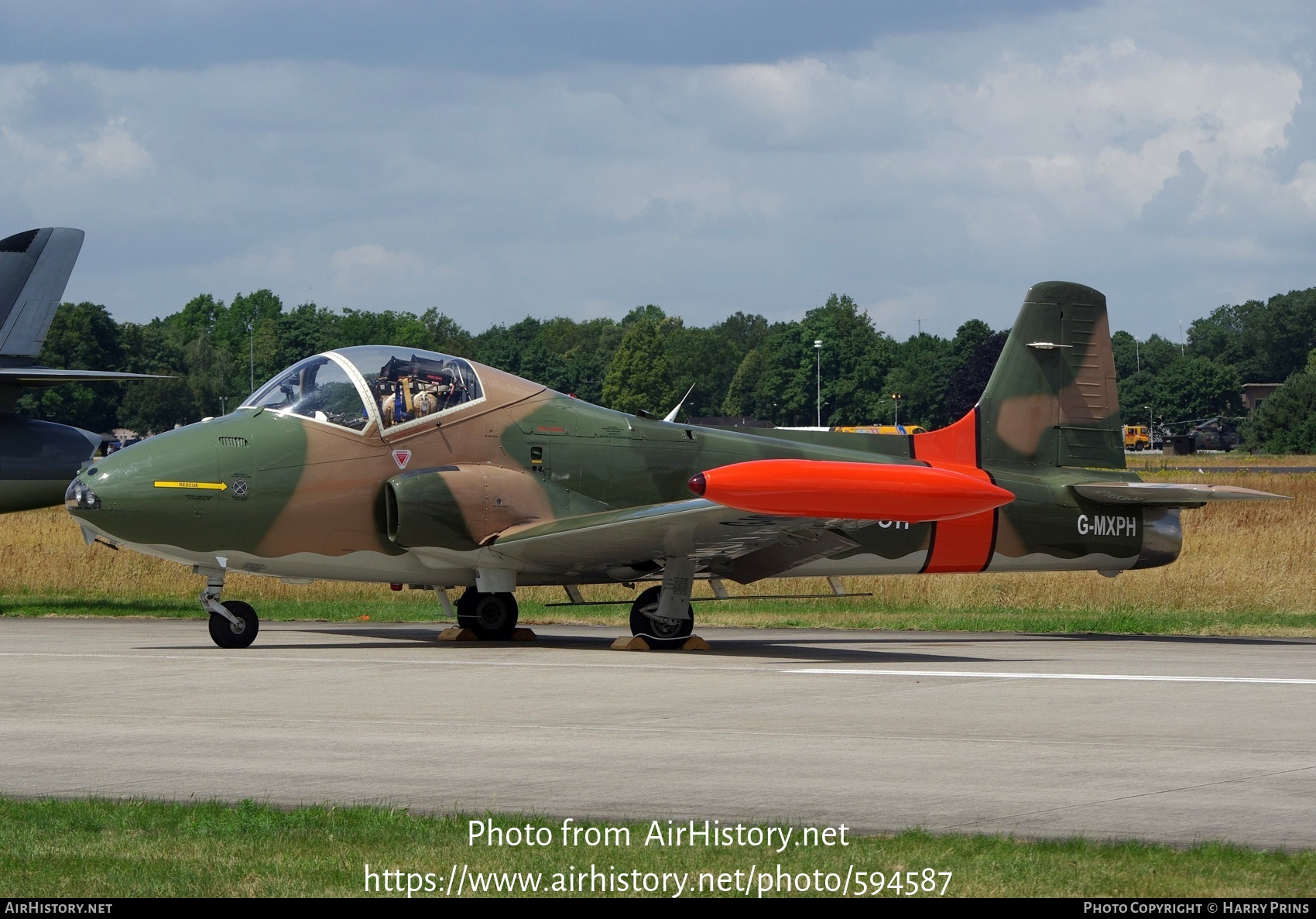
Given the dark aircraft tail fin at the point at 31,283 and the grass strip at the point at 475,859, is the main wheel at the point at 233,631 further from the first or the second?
the dark aircraft tail fin at the point at 31,283

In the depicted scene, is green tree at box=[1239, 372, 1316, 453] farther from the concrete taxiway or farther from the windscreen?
the windscreen

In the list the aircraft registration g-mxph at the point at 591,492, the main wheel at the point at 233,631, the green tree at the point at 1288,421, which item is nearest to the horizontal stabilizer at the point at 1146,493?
the aircraft registration g-mxph at the point at 591,492

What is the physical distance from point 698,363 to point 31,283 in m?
159

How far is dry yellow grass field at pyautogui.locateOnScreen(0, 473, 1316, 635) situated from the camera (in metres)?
23.1

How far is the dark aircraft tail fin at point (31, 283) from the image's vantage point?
24875 millimetres

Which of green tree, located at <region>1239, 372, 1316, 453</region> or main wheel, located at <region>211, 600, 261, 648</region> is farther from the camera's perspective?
green tree, located at <region>1239, 372, 1316, 453</region>

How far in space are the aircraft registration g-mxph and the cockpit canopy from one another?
24 mm

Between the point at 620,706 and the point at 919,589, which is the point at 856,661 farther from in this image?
the point at 919,589

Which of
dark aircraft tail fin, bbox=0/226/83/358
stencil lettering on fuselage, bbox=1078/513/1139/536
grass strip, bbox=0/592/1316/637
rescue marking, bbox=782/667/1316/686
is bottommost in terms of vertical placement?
grass strip, bbox=0/592/1316/637

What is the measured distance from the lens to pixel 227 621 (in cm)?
1625

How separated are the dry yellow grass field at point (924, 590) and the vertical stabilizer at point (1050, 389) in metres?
2.76

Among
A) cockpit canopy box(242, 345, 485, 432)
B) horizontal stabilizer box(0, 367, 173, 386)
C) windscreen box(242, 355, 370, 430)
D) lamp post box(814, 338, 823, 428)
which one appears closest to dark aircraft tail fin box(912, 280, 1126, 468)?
cockpit canopy box(242, 345, 485, 432)

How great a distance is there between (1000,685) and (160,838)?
7963 millimetres
